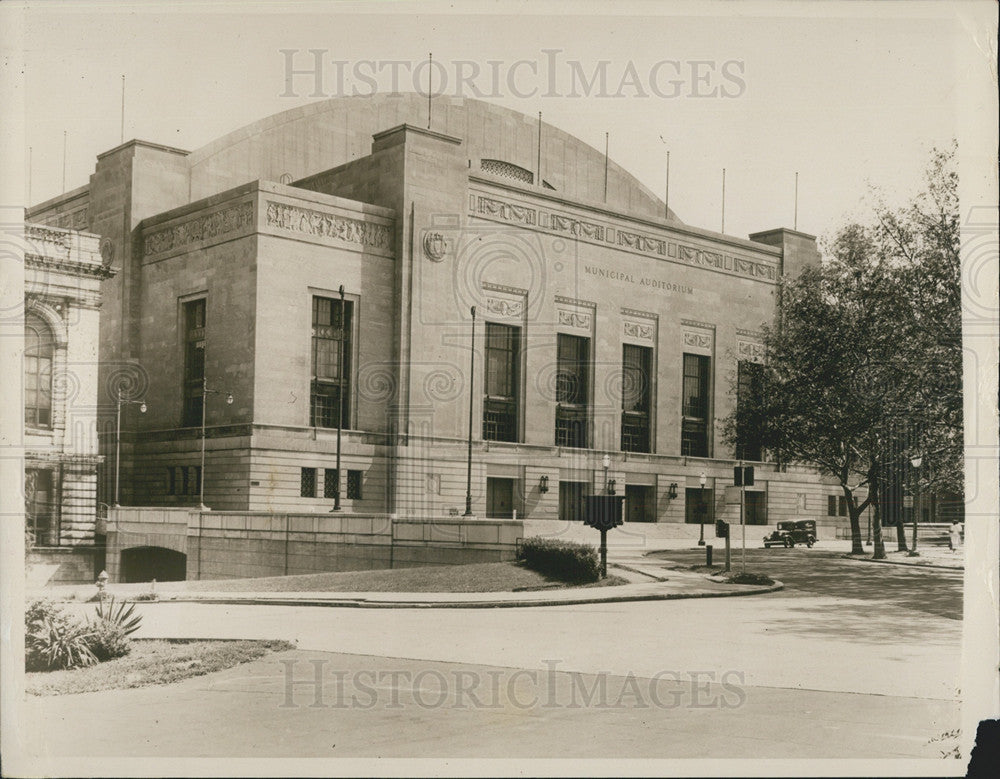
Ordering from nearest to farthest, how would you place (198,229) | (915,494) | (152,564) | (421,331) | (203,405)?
(915,494)
(152,564)
(203,405)
(198,229)
(421,331)

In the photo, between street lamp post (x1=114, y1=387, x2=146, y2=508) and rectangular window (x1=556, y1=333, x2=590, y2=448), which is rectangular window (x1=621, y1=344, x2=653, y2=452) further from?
street lamp post (x1=114, y1=387, x2=146, y2=508)

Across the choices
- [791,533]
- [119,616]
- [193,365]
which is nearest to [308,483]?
[193,365]

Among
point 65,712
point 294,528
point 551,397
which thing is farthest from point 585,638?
point 551,397

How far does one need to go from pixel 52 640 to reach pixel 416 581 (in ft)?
40.8

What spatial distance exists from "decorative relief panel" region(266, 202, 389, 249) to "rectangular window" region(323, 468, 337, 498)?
9.21 m

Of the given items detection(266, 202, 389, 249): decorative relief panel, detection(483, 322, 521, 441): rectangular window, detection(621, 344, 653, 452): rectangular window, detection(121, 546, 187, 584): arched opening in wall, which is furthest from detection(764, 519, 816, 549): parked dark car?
detection(266, 202, 389, 249): decorative relief panel

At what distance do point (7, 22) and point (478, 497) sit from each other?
30239 mm

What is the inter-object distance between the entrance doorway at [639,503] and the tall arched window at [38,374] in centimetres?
2170

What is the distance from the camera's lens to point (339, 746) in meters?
10.6

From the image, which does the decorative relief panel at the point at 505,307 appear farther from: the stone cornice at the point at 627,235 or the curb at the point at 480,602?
the curb at the point at 480,602

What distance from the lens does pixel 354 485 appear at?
132 ft

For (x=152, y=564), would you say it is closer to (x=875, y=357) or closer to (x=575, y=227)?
(x=875, y=357)

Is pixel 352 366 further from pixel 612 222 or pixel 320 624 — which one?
pixel 320 624

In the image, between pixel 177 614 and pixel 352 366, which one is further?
pixel 352 366
